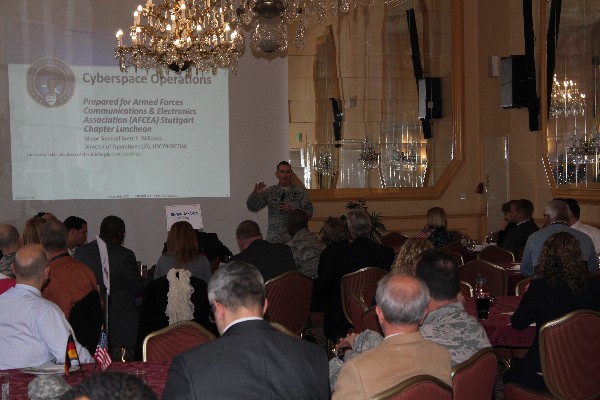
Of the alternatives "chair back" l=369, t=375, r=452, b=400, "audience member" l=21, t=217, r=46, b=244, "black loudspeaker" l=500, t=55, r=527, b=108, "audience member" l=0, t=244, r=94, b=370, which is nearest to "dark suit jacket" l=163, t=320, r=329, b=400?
"chair back" l=369, t=375, r=452, b=400

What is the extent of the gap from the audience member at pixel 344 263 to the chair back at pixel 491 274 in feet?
1.89

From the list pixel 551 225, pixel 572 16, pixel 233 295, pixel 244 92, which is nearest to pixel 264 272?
pixel 551 225

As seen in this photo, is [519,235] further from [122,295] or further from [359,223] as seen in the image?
[122,295]

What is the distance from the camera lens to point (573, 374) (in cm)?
441

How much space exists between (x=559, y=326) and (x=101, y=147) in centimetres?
725

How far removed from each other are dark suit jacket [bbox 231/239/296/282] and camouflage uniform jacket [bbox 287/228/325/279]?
946 mm

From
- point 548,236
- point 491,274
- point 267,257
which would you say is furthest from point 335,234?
point 548,236

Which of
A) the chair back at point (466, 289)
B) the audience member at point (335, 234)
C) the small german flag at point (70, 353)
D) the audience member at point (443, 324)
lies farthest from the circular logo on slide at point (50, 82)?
the audience member at point (443, 324)

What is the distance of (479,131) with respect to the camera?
1269cm

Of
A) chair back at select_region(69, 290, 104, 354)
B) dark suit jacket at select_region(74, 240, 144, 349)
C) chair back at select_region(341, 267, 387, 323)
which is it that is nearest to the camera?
chair back at select_region(69, 290, 104, 354)

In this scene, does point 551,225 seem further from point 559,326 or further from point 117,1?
point 117,1

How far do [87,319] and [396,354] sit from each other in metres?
2.81

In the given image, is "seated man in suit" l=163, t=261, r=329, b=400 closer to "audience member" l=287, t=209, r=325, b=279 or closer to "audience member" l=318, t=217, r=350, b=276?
"audience member" l=318, t=217, r=350, b=276

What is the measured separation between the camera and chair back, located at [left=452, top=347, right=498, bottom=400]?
323cm
